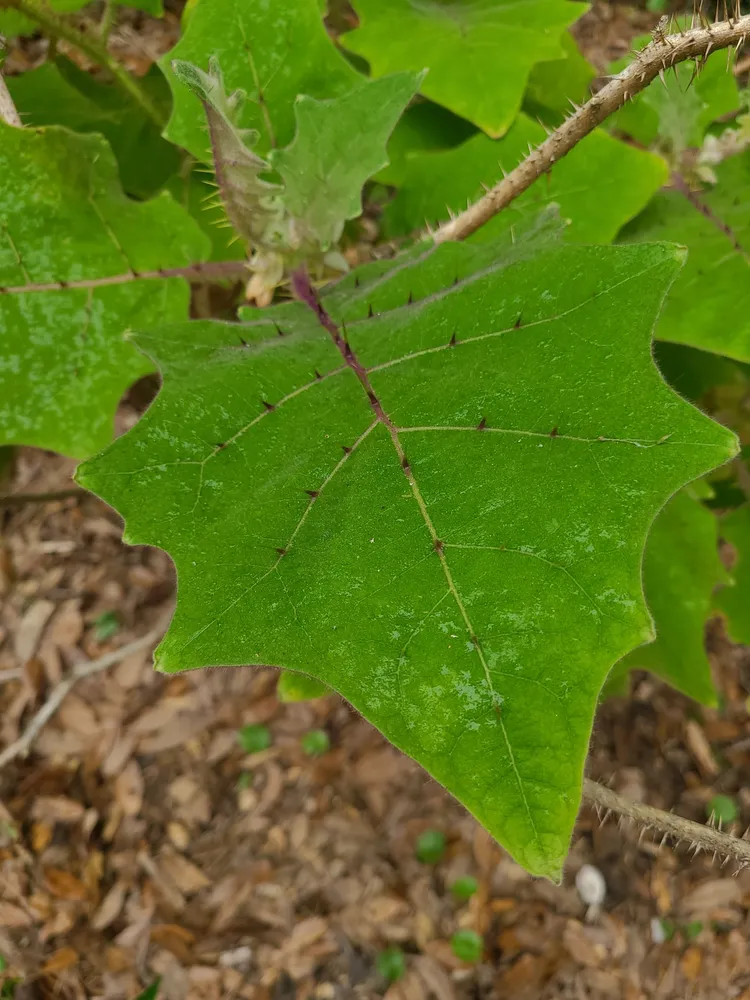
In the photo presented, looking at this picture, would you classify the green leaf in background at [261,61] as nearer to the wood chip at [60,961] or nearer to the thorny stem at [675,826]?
the thorny stem at [675,826]

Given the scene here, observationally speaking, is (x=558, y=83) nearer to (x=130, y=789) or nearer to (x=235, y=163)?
(x=235, y=163)

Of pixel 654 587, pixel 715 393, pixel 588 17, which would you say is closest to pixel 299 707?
pixel 654 587

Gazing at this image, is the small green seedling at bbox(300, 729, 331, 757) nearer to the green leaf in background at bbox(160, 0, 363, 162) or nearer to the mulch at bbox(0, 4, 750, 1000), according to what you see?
the mulch at bbox(0, 4, 750, 1000)

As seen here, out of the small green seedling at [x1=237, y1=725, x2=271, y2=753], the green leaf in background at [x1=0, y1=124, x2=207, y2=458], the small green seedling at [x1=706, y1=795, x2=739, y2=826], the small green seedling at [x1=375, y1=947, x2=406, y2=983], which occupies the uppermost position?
the green leaf in background at [x1=0, y1=124, x2=207, y2=458]

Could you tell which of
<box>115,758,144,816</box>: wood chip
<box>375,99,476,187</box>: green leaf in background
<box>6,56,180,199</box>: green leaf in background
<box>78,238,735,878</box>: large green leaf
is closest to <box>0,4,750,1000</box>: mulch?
<box>115,758,144,816</box>: wood chip

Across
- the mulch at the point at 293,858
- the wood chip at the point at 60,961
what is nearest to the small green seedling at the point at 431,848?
the mulch at the point at 293,858

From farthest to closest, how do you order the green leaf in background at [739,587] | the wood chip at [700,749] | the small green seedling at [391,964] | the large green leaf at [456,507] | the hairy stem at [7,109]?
the wood chip at [700,749] < the small green seedling at [391,964] < the green leaf in background at [739,587] < the hairy stem at [7,109] < the large green leaf at [456,507]
